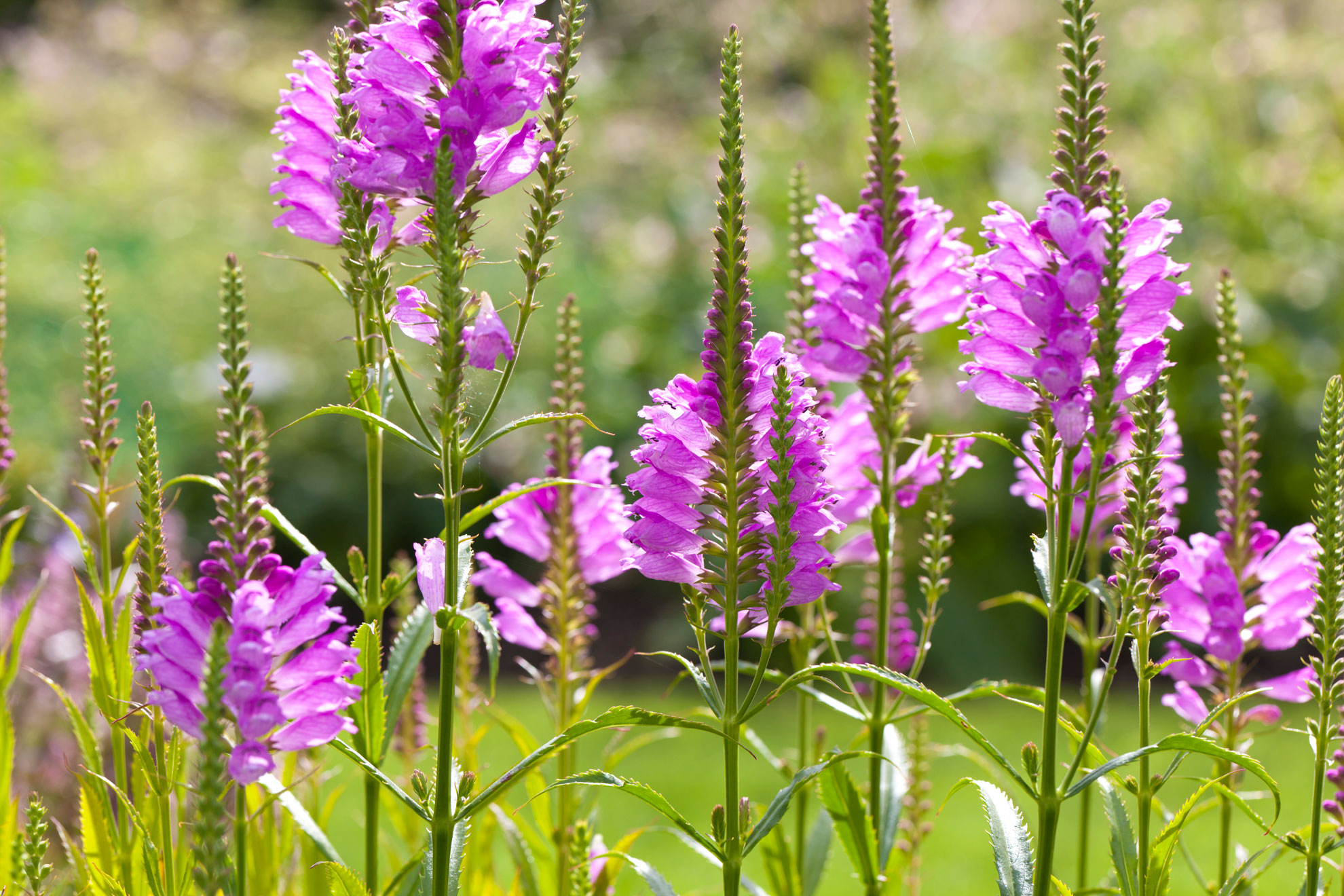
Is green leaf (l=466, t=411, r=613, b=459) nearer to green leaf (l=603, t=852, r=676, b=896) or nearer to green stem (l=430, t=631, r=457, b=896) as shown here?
green stem (l=430, t=631, r=457, b=896)

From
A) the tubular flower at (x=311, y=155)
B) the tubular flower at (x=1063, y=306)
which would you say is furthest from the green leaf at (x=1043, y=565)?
the tubular flower at (x=311, y=155)

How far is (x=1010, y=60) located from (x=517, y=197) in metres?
4.10

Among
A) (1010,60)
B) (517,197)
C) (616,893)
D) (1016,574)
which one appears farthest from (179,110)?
(616,893)

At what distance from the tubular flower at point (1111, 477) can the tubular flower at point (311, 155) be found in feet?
3.31

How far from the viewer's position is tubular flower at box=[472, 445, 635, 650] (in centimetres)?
212

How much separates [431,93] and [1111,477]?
0.95 metres

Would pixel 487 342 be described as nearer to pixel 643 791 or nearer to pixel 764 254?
pixel 643 791

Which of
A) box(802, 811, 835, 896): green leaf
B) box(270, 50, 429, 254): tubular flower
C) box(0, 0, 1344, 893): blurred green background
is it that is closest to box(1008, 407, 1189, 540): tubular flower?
box(802, 811, 835, 896): green leaf

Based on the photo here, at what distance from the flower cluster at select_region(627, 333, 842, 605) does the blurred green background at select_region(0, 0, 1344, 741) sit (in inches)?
64.9

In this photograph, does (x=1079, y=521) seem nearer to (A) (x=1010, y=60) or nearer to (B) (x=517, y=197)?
(B) (x=517, y=197)

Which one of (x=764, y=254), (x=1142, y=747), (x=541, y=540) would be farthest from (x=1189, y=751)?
(x=764, y=254)

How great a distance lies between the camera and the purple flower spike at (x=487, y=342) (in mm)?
1491

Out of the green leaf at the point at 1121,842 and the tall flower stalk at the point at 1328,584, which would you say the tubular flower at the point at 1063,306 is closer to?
the tall flower stalk at the point at 1328,584

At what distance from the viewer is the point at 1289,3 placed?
12.8m
